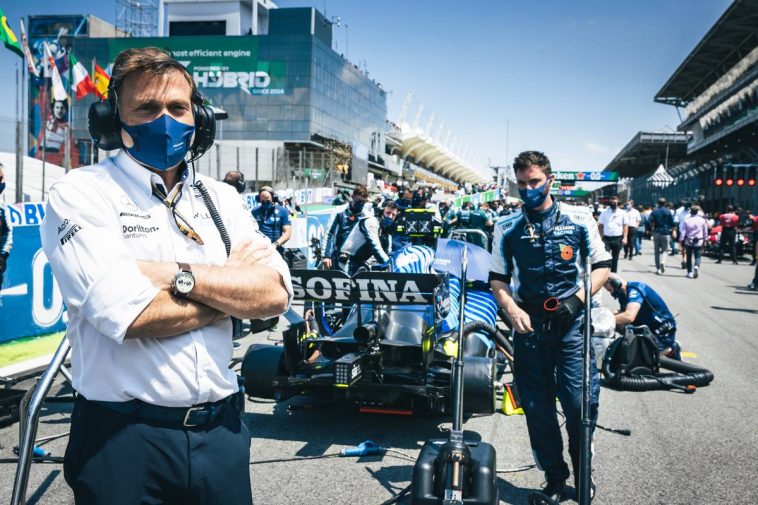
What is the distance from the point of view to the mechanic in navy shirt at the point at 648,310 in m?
6.68

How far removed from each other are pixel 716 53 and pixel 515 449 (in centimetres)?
5390

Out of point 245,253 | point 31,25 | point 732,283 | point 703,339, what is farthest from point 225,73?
point 245,253

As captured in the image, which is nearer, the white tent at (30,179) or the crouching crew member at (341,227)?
the crouching crew member at (341,227)

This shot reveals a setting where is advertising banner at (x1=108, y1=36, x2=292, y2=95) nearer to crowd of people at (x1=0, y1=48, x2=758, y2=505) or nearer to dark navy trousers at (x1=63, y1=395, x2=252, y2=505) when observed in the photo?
crowd of people at (x1=0, y1=48, x2=758, y2=505)

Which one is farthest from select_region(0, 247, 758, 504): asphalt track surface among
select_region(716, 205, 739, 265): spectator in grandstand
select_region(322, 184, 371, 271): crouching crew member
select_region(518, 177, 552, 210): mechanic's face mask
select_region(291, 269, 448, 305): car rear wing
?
select_region(716, 205, 739, 265): spectator in grandstand

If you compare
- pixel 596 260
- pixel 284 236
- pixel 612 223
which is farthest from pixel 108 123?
pixel 612 223

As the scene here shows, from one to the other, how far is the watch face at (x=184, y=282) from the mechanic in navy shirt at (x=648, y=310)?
5730 mm

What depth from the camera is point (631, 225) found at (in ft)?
62.5

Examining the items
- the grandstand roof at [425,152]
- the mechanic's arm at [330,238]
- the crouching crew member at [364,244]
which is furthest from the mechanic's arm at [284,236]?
the grandstand roof at [425,152]

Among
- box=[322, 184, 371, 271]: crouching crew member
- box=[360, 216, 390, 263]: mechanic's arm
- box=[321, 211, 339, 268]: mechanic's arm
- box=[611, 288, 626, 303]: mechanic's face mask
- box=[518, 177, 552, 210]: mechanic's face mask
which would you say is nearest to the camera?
box=[518, 177, 552, 210]: mechanic's face mask

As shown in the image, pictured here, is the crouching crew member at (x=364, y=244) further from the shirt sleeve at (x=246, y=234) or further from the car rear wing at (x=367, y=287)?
the shirt sleeve at (x=246, y=234)

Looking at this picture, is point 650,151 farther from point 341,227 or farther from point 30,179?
point 341,227

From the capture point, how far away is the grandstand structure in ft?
111

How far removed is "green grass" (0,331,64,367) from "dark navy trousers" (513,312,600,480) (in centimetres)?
544
